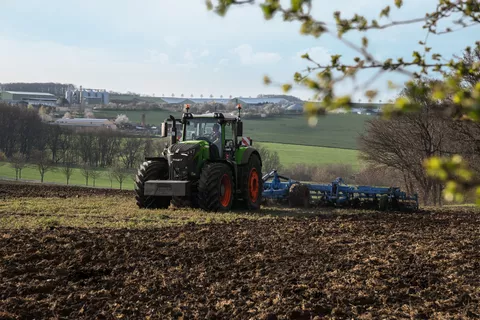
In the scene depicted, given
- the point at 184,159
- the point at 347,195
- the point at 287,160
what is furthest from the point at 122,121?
the point at 184,159

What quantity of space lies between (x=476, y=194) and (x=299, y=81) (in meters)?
1.13

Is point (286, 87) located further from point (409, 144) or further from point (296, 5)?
point (409, 144)

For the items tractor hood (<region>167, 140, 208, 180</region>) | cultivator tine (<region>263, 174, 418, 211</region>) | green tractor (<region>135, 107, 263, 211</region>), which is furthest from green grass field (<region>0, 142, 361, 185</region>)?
tractor hood (<region>167, 140, 208, 180</region>)

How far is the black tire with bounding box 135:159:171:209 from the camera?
14867 mm

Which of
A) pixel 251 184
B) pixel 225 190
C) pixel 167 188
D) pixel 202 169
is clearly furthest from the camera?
pixel 251 184

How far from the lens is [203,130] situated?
15.5 m

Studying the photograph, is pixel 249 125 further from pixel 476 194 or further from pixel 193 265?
pixel 476 194

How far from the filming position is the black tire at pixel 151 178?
1487cm

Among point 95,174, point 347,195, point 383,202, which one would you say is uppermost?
point 347,195

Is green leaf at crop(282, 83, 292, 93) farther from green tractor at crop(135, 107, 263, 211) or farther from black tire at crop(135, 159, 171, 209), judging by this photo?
black tire at crop(135, 159, 171, 209)

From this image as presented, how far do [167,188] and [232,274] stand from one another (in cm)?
710

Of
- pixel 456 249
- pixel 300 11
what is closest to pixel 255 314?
pixel 300 11

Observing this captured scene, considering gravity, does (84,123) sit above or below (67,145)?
above

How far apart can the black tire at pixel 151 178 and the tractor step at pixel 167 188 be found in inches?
23.0
